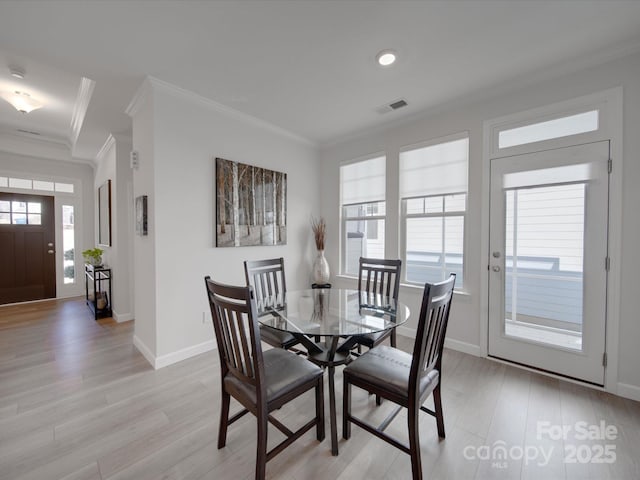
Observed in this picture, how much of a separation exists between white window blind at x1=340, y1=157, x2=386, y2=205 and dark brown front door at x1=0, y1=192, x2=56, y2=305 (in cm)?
572

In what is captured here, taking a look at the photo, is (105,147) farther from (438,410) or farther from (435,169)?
(438,410)

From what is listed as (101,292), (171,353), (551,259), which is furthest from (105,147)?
(551,259)

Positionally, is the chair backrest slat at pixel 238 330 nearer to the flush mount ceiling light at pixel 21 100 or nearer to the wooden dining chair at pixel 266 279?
the wooden dining chair at pixel 266 279

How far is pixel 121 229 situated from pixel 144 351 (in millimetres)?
2092

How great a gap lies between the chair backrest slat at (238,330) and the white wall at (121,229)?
3.37 metres

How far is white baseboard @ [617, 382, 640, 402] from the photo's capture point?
6.66ft

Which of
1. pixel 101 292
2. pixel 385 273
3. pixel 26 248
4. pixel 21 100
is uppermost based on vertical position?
pixel 21 100

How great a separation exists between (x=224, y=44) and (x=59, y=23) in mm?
1096

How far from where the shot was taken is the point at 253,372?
135cm

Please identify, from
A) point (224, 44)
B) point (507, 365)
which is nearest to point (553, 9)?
point (224, 44)

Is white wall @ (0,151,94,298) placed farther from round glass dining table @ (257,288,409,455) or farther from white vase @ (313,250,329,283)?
round glass dining table @ (257,288,409,455)

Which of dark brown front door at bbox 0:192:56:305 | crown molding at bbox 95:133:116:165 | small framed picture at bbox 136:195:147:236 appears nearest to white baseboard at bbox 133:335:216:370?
small framed picture at bbox 136:195:147:236

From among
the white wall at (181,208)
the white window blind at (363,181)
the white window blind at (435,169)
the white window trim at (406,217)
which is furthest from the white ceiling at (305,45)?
the white window blind at (363,181)

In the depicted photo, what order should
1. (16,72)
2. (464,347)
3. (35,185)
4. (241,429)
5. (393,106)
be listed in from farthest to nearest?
(35,185) < (393,106) < (464,347) < (16,72) < (241,429)
